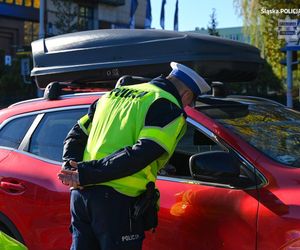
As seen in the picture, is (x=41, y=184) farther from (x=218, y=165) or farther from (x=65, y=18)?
(x=65, y=18)

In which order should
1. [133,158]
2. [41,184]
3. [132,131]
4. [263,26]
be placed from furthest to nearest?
1. [263,26]
2. [41,184]
3. [132,131]
4. [133,158]

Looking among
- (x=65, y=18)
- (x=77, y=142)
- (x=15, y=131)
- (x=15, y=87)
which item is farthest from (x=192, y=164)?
(x=65, y=18)

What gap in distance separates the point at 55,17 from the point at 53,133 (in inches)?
1617

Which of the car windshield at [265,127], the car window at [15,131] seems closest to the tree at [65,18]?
the car window at [15,131]

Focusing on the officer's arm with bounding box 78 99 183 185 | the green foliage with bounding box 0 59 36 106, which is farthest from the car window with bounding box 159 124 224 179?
the green foliage with bounding box 0 59 36 106

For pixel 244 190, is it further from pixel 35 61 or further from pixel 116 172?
pixel 35 61

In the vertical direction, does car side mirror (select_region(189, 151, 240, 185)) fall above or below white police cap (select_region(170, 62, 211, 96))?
below

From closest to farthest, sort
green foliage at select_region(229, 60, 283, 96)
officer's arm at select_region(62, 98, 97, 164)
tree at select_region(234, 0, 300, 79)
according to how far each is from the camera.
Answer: officer's arm at select_region(62, 98, 97, 164), tree at select_region(234, 0, 300, 79), green foliage at select_region(229, 60, 283, 96)

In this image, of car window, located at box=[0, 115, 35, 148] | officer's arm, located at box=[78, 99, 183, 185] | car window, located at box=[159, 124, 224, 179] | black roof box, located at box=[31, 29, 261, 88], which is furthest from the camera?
car window, located at box=[0, 115, 35, 148]

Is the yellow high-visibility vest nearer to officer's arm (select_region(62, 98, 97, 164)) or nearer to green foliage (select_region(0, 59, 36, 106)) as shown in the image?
officer's arm (select_region(62, 98, 97, 164))

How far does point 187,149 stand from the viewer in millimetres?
3393

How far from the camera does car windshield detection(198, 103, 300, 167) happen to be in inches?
123

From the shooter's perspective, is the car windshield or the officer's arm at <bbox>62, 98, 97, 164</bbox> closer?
the officer's arm at <bbox>62, 98, 97, 164</bbox>

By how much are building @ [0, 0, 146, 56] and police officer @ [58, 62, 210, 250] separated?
33.9m
